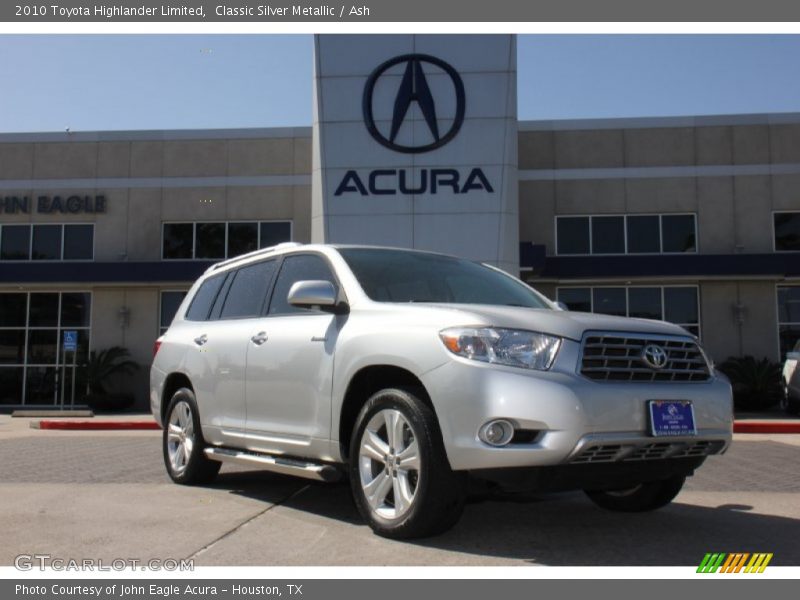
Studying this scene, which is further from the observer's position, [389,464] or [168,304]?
[168,304]

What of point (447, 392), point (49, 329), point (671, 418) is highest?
point (49, 329)

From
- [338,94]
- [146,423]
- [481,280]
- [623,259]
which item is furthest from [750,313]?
[481,280]

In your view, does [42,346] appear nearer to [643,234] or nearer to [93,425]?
[93,425]

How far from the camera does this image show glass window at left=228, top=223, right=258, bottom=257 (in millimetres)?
24891

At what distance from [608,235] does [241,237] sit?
11.2m

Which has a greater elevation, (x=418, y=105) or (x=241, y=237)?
(x=418, y=105)

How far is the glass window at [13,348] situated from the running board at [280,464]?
21.1m

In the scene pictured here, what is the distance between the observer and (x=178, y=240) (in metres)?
25.1

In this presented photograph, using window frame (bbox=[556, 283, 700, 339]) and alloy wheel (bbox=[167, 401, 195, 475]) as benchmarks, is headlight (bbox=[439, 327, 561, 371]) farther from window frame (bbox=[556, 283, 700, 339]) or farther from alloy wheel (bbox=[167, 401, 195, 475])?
window frame (bbox=[556, 283, 700, 339])

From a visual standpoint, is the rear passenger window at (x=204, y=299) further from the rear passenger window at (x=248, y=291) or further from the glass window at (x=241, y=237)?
the glass window at (x=241, y=237)

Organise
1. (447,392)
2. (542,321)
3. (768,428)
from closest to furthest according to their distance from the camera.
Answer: (447,392), (542,321), (768,428)

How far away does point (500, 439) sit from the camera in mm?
4133

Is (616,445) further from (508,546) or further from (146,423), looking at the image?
(146,423)

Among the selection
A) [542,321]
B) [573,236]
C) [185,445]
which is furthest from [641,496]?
[573,236]
